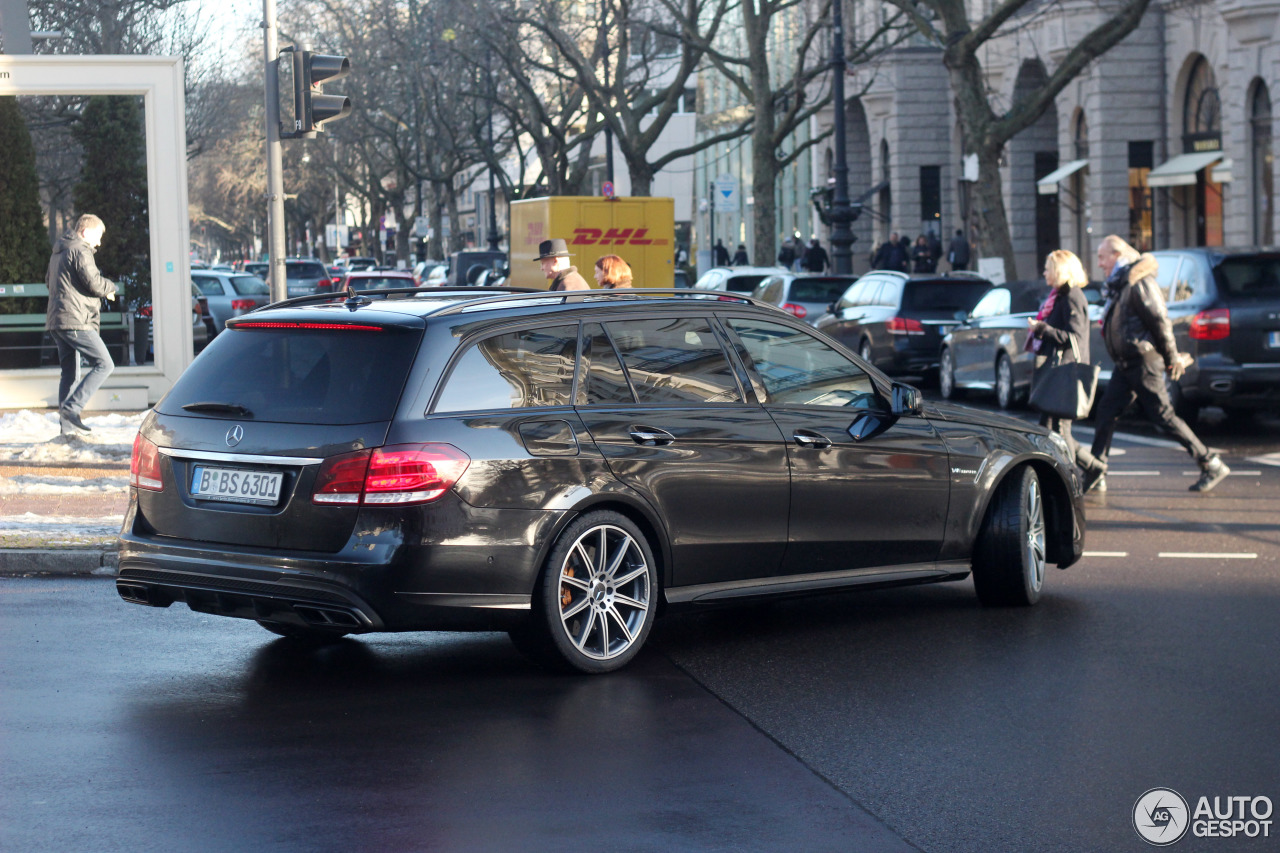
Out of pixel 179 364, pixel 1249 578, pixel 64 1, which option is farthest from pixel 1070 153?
pixel 1249 578

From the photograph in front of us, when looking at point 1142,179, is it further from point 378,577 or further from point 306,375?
point 378,577

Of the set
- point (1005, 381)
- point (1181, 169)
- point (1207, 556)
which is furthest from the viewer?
point (1181, 169)

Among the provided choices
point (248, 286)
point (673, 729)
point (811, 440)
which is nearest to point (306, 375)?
point (673, 729)

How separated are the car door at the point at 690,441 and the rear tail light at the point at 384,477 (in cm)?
75

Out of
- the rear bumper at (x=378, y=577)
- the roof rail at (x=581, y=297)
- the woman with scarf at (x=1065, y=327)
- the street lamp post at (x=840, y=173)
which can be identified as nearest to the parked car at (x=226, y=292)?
the street lamp post at (x=840, y=173)

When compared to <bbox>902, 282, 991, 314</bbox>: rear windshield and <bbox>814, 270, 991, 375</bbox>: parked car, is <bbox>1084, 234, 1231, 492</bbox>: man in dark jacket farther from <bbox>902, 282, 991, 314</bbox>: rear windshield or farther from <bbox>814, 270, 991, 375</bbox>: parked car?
<bbox>902, 282, 991, 314</bbox>: rear windshield

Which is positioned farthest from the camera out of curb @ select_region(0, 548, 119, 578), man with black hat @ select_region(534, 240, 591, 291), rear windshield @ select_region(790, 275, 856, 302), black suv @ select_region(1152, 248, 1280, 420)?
rear windshield @ select_region(790, 275, 856, 302)

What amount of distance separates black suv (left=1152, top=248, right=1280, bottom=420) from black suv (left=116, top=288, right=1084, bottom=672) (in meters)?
8.68

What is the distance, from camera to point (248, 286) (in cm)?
3328

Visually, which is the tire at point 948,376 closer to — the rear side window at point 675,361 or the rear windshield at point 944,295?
the rear windshield at point 944,295

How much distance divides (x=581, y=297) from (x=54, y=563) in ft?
12.8

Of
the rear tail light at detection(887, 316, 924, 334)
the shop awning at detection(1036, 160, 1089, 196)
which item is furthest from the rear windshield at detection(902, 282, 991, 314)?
the shop awning at detection(1036, 160, 1089, 196)

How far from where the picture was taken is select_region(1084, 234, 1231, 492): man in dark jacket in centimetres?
1255

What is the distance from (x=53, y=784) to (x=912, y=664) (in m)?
3.35
